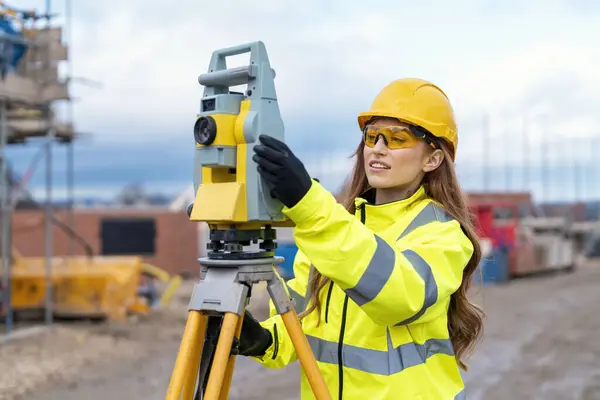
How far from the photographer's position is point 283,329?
2293 mm

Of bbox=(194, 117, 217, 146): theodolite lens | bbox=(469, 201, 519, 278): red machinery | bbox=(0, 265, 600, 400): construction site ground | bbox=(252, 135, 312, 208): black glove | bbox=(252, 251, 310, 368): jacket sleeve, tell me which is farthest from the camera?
bbox=(469, 201, 519, 278): red machinery

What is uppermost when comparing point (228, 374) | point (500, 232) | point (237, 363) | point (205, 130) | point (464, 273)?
point (205, 130)

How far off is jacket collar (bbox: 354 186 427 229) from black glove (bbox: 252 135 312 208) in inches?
19.5

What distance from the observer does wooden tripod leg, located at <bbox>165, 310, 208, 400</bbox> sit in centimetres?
185

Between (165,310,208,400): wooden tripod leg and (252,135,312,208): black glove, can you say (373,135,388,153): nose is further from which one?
(165,310,208,400): wooden tripod leg

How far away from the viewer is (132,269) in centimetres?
1057

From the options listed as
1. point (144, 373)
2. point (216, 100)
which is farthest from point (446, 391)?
point (144, 373)

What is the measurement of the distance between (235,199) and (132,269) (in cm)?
914

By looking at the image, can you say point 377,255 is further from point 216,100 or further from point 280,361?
point 280,361

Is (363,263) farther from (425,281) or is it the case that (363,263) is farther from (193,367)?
(193,367)

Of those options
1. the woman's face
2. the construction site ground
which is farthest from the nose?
the construction site ground

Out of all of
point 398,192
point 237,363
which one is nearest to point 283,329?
point 398,192

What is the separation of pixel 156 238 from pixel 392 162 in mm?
14472

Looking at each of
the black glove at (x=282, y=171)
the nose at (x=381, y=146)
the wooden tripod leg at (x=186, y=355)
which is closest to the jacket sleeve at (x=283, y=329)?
the wooden tripod leg at (x=186, y=355)
